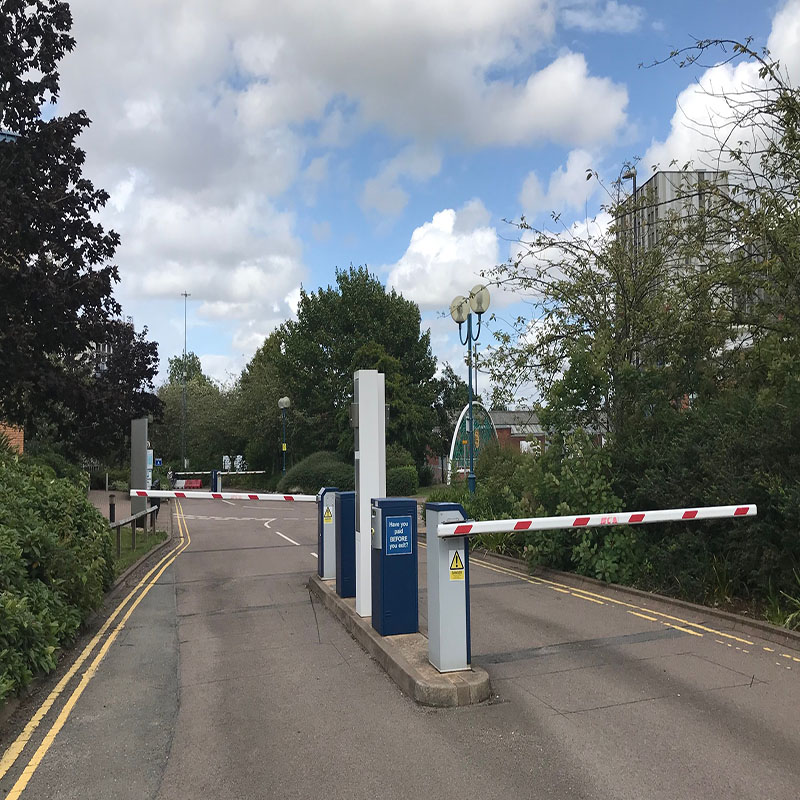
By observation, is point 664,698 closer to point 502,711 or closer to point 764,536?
point 502,711

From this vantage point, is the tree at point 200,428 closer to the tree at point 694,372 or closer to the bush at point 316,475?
the bush at point 316,475

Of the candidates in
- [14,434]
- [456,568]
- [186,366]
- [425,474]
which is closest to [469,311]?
[456,568]

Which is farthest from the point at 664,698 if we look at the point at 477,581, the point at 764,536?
the point at 477,581

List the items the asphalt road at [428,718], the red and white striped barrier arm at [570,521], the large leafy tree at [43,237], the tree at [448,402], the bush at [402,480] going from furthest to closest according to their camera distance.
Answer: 1. the tree at [448,402]
2. the bush at [402,480]
3. the large leafy tree at [43,237]
4. the red and white striped barrier arm at [570,521]
5. the asphalt road at [428,718]

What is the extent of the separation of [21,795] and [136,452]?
18261 millimetres

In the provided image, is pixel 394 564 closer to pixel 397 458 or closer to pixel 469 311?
pixel 469 311

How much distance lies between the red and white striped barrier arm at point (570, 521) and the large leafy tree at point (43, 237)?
12.4m

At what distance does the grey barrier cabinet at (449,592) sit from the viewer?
6004 millimetres

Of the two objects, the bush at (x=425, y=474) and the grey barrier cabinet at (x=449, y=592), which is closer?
the grey barrier cabinet at (x=449, y=592)

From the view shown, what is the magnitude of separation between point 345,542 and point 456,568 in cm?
359

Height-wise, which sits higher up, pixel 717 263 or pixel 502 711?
pixel 717 263

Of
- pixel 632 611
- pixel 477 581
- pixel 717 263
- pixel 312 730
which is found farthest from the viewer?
pixel 477 581

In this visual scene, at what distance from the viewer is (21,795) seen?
434 cm

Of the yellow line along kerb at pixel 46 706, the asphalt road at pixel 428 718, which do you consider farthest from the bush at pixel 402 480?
the asphalt road at pixel 428 718
